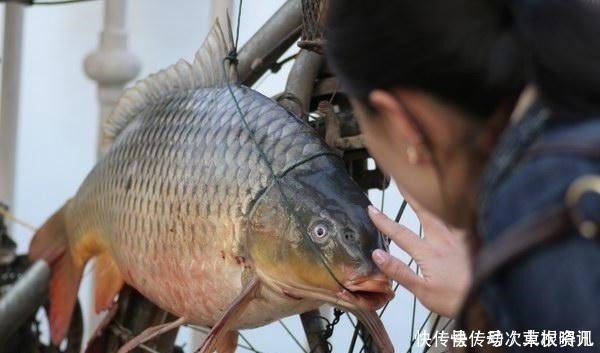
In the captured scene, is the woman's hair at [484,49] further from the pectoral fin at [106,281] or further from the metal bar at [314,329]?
the pectoral fin at [106,281]

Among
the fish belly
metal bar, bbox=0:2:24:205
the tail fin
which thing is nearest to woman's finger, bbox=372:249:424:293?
the fish belly

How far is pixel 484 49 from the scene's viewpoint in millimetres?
542

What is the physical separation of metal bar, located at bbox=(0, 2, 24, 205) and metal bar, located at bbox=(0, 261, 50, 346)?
1.10 m

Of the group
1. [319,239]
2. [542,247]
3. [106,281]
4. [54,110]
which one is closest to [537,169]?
[542,247]

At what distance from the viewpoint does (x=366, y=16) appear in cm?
56

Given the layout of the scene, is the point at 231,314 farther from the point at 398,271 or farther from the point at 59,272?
the point at 59,272

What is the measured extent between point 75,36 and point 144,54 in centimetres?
23

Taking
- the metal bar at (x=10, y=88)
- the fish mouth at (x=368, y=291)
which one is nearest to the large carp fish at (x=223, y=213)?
the fish mouth at (x=368, y=291)

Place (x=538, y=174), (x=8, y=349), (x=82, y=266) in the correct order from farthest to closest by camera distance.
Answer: (x=8, y=349) < (x=82, y=266) < (x=538, y=174)

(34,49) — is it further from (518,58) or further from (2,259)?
(518,58)

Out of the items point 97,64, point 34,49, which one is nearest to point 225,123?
point 97,64

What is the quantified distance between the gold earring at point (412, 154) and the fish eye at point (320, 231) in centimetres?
45

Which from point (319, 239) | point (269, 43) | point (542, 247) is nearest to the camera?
point (542, 247)

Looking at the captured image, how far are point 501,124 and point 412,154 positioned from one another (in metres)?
0.04
